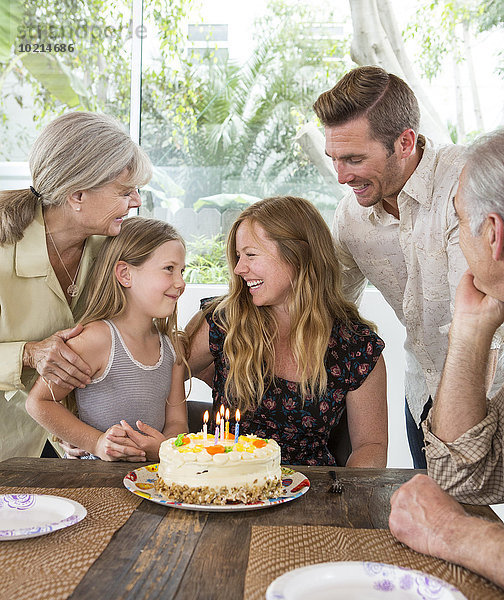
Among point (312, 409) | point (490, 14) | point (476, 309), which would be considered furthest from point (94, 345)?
point (490, 14)

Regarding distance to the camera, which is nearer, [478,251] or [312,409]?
[478,251]

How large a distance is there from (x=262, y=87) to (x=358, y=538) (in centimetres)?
343

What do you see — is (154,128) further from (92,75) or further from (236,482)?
(236,482)

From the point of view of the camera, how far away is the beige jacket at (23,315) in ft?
7.76

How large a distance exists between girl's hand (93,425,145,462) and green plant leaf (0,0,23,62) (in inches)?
134

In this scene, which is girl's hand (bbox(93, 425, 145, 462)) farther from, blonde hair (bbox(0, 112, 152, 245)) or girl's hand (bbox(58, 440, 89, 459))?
blonde hair (bbox(0, 112, 152, 245))

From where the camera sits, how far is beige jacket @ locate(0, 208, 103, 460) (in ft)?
7.76

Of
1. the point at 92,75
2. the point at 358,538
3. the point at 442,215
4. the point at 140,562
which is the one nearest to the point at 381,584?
the point at 358,538

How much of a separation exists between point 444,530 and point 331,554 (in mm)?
209

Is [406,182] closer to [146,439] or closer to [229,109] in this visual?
[146,439]

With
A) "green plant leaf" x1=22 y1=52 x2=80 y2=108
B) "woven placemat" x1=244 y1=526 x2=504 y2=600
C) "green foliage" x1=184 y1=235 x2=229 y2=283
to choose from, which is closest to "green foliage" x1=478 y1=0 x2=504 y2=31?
"green foliage" x1=184 y1=235 x2=229 y2=283

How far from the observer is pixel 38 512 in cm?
151

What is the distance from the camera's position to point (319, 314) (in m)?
2.55

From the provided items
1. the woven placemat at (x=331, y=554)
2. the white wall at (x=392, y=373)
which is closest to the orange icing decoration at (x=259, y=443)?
the woven placemat at (x=331, y=554)
